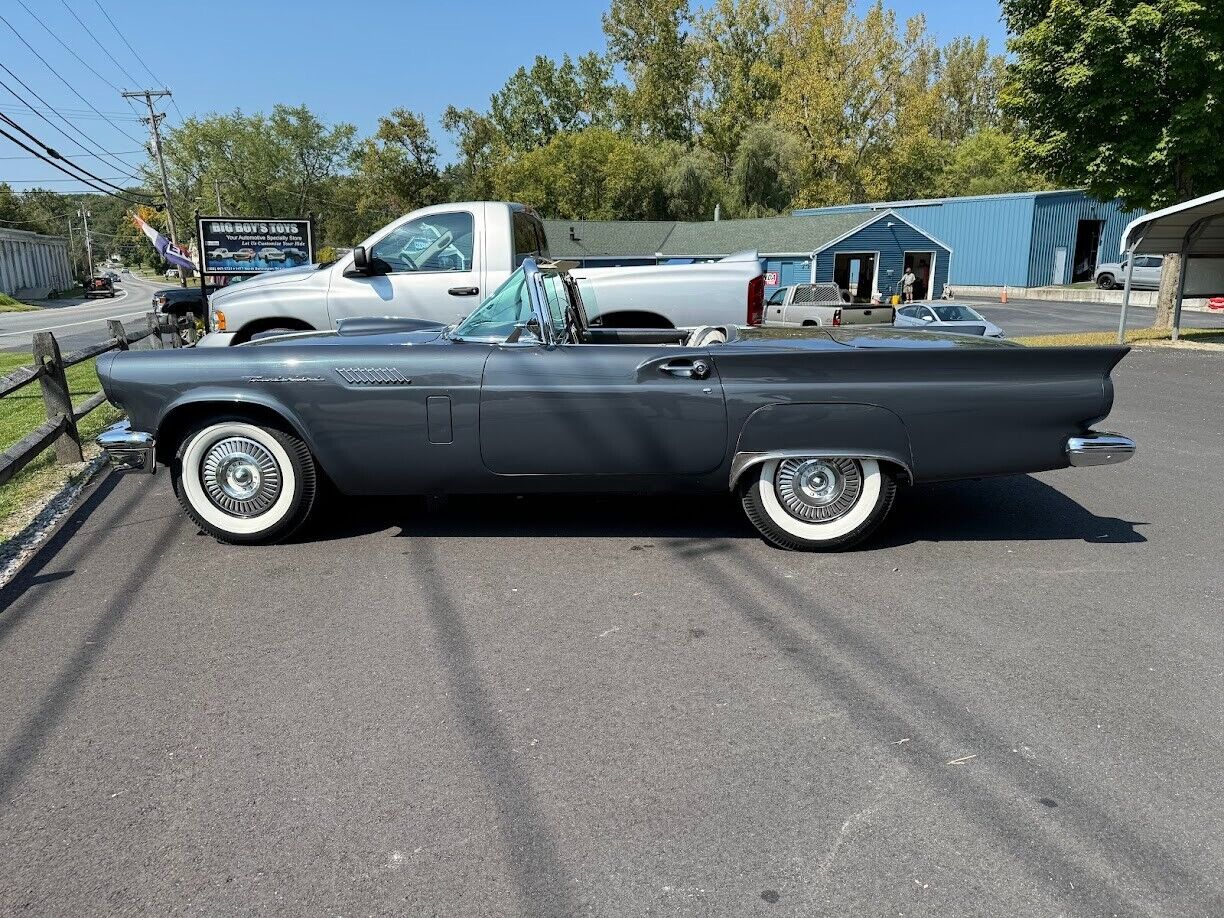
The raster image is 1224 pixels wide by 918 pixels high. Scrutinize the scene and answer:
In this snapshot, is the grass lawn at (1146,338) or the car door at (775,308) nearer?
the grass lawn at (1146,338)

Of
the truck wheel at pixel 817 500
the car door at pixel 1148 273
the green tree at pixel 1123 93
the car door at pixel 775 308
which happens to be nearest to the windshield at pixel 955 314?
the green tree at pixel 1123 93

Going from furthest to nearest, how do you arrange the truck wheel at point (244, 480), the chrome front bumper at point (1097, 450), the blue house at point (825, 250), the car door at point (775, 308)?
the blue house at point (825, 250) < the car door at point (775, 308) < the truck wheel at point (244, 480) < the chrome front bumper at point (1097, 450)

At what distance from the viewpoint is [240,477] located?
15.8ft

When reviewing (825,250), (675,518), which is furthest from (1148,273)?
(675,518)

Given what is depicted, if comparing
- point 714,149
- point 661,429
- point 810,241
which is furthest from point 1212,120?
point 714,149

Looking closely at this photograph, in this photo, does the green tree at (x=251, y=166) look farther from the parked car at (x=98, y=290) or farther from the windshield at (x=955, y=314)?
the windshield at (x=955, y=314)

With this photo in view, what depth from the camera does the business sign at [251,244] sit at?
56.2 feet

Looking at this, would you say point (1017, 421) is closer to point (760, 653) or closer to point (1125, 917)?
point (760, 653)

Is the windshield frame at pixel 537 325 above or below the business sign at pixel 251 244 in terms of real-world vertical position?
below

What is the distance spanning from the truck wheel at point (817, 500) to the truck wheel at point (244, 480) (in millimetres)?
2374

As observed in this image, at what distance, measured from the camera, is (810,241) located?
38875mm

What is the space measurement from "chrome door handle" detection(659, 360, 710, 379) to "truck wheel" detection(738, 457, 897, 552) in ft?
1.88

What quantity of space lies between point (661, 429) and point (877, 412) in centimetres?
109

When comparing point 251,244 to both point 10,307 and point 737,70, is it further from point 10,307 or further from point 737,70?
point 737,70
